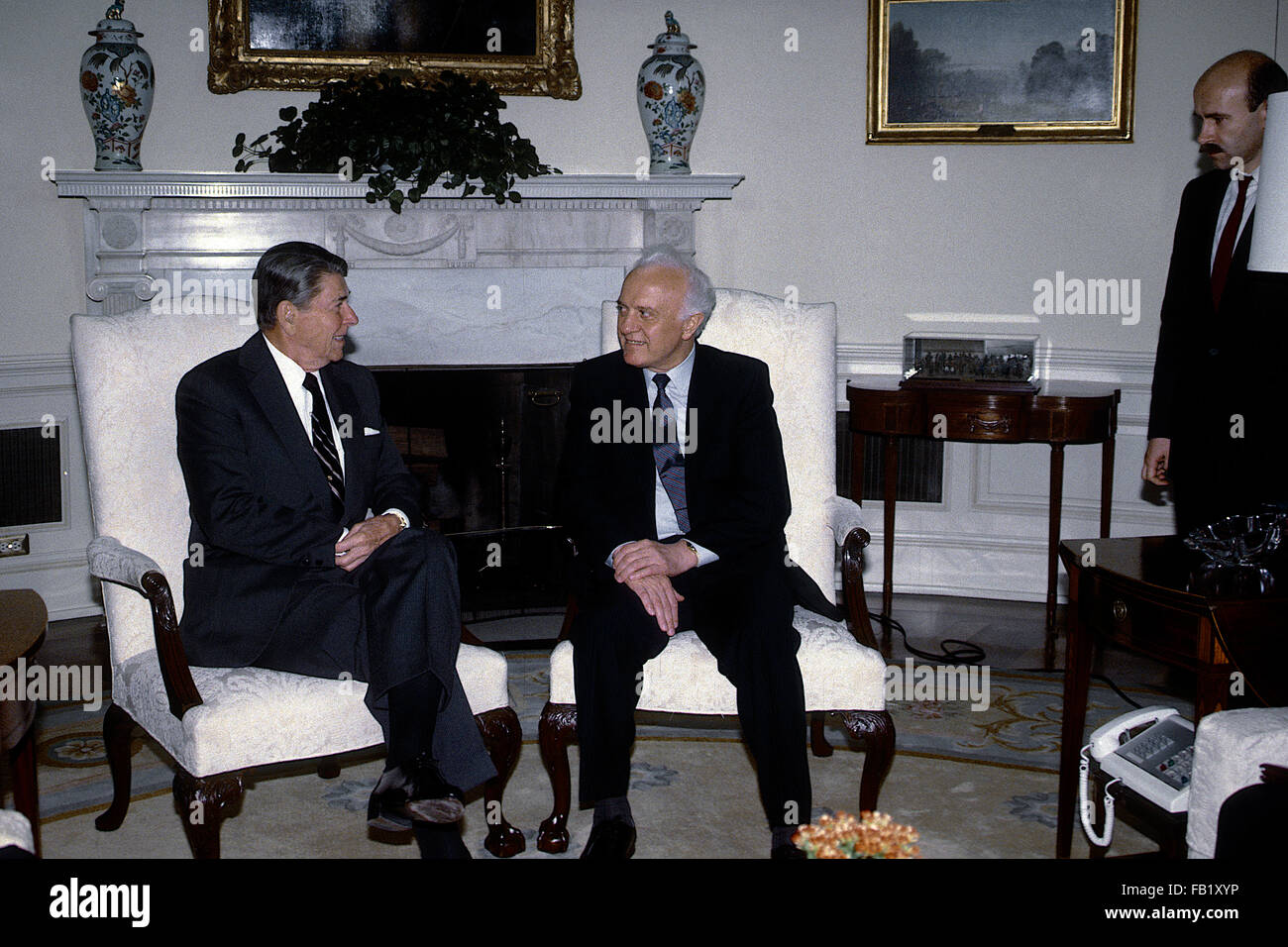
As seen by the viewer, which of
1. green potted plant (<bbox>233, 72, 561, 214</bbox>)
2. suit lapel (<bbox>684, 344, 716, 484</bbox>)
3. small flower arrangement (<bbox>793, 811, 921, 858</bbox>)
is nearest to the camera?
small flower arrangement (<bbox>793, 811, 921, 858</bbox>)

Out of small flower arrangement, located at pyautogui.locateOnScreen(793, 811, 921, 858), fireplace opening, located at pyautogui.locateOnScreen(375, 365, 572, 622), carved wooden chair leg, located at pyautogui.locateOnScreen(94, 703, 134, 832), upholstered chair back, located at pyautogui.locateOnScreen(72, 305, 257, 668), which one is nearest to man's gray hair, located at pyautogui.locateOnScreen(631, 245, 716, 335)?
upholstered chair back, located at pyautogui.locateOnScreen(72, 305, 257, 668)

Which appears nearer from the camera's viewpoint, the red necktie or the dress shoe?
the dress shoe

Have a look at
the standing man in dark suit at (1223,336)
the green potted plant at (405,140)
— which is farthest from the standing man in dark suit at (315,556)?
the standing man in dark suit at (1223,336)

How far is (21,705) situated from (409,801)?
2.54 feet

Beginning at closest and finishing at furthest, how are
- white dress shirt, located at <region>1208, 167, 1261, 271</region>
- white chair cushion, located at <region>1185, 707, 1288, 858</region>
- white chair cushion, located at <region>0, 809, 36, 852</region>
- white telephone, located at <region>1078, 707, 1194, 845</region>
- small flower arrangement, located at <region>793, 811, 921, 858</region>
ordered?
1. small flower arrangement, located at <region>793, 811, 921, 858</region>
2. white chair cushion, located at <region>0, 809, 36, 852</region>
3. white chair cushion, located at <region>1185, 707, 1288, 858</region>
4. white telephone, located at <region>1078, 707, 1194, 845</region>
5. white dress shirt, located at <region>1208, 167, 1261, 271</region>

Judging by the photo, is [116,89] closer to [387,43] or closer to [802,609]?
[387,43]

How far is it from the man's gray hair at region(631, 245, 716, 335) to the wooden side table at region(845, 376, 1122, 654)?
1772 millimetres

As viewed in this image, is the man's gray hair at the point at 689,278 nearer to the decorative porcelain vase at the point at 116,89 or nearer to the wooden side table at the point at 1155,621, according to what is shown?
the wooden side table at the point at 1155,621

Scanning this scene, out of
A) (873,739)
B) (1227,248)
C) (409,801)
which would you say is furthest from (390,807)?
(1227,248)

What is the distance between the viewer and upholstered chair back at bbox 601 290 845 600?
3338 millimetres

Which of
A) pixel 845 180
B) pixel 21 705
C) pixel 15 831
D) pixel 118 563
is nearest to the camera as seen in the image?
pixel 15 831

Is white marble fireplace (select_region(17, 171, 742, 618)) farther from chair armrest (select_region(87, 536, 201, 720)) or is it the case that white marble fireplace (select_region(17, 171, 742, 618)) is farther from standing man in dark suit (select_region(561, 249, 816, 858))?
chair armrest (select_region(87, 536, 201, 720))

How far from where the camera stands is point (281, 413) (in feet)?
9.51
